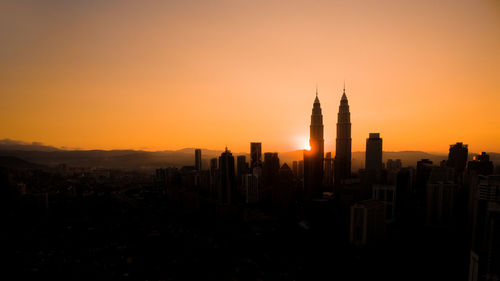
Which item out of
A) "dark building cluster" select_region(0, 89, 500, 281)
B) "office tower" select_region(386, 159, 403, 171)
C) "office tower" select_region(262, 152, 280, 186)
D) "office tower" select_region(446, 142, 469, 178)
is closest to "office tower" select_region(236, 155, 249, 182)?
"office tower" select_region(262, 152, 280, 186)

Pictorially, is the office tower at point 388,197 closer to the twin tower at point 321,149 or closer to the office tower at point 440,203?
the office tower at point 440,203

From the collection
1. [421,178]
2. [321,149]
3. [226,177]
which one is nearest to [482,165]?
[421,178]

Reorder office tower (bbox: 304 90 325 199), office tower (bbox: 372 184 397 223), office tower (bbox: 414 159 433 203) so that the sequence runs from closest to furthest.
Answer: office tower (bbox: 372 184 397 223) < office tower (bbox: 414 159 433 203) < office tower (bbox: 304 90 325 199)

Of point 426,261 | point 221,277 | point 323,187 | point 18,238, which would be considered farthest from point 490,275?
point 18,238

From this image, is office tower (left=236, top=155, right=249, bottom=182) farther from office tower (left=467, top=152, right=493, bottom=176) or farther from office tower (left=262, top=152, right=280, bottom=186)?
office tower (left=467, top=152, right=493, bottom=176)

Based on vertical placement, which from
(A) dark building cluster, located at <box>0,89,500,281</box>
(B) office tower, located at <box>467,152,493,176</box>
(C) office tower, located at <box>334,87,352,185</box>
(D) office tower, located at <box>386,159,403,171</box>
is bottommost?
(A) dark building cluster, located at <box>0,89,500,281</box>

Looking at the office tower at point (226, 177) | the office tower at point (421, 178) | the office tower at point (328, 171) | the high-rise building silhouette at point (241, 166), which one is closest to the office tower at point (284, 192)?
the office tower at point (226, 177)

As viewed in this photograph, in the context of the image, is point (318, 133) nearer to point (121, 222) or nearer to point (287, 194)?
point (287, 194)
